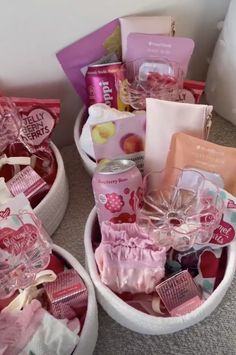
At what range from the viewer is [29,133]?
2.39 feet

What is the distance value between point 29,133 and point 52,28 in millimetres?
158

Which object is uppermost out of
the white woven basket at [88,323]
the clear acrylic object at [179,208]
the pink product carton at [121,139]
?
the pink product carton at [121,139]

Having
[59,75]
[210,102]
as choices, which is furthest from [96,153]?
[210,102]

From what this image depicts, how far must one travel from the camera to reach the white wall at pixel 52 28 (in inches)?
27.3

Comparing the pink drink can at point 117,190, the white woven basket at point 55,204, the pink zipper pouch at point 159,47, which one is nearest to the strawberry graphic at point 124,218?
the pink drink can at point 117,190

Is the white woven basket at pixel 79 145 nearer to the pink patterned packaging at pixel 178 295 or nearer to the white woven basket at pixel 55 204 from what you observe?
the white woven basket at pixel 55 204

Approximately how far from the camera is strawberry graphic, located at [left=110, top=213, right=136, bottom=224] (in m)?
0.66

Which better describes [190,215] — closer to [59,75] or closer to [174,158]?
[174,158]

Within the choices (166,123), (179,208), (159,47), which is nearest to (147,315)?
(179,208)

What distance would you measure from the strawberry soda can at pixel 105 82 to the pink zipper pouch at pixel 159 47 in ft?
0.12

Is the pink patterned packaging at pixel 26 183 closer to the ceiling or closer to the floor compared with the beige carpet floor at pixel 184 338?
closer to the ceiling

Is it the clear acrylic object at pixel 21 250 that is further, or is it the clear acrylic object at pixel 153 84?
the clear acrylic object at pixel 153 84

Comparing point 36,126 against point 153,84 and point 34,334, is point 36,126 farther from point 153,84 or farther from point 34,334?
point 34,334

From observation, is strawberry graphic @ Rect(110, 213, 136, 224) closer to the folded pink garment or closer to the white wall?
the folded pink garment
